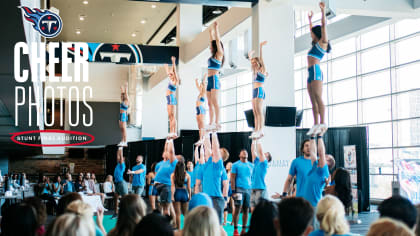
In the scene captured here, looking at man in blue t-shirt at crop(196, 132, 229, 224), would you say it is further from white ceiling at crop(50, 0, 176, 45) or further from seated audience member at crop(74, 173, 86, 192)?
Result: white ceiling at crop(50, 0, 176, 45)

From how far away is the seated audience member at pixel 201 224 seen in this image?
8.86 feet

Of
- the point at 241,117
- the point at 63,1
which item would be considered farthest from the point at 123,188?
the point at 241,117

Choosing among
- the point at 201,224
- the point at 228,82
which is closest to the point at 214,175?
the point at 201,224

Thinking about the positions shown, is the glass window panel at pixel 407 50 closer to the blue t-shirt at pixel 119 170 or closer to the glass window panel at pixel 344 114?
the glass window panel at pixel 344 114

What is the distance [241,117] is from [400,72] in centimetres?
916

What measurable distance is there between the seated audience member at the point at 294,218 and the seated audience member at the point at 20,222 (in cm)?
165

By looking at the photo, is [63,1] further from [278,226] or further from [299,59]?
[278,226]

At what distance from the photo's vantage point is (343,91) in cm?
1736

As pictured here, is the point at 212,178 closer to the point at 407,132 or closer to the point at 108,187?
the point at 108,187

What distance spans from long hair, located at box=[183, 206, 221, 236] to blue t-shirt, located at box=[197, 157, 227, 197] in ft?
15.6

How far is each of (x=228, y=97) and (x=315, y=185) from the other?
59.3 ft

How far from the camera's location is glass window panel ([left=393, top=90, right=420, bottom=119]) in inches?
571

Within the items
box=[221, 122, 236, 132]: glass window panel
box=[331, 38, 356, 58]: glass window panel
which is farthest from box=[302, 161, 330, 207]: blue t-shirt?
box=[221, 122, 236, 132]: glass window panel

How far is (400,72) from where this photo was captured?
592 inches
